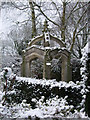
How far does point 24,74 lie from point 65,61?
6.33ft

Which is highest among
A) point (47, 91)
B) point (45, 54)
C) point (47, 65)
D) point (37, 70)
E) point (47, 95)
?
point (45, 54)

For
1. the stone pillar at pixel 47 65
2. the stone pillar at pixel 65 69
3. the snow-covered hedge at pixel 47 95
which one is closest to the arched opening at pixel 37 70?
the stone pillar at pixel 65 69

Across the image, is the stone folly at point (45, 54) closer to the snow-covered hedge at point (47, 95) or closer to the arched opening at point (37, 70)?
the snow-covered hedge at point (47, 95)

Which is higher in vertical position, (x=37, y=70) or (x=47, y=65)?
(x=47, y=65)

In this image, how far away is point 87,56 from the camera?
2.04m

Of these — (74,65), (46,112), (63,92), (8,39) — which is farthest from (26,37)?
(46,112)

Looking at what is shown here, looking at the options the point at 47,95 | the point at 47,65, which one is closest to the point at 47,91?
the point at 47,95

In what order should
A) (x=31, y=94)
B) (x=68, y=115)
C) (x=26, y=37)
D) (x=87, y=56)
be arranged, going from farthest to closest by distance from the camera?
(x=26, y=37), (x=31, y=94), (x=68, y=115), (x=87, y=56)

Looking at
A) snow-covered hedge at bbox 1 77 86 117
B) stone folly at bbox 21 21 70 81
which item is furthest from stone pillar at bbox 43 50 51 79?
snow-covered hedge at bbox 1 77 86 117

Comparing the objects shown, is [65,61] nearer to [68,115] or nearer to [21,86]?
[21,86]

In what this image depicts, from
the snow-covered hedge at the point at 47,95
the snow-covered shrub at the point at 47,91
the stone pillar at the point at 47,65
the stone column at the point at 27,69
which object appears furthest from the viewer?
the stone column at the point at 27,69

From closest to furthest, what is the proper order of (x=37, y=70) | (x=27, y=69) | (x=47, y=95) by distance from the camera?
(x=47, y=95), (x=27, y=69), (x=37, y=70)

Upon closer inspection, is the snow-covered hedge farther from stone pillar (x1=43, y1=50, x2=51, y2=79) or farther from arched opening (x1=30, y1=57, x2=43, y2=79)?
arched opening (x1=30, y1=57, x2=43, y2=79)

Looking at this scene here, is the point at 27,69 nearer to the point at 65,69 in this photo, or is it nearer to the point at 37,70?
the point at 65,69
